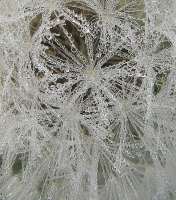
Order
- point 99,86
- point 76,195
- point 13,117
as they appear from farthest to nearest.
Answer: point 76,195
point 13,117
point 99,86

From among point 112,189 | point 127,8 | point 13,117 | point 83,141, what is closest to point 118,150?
point 83,141

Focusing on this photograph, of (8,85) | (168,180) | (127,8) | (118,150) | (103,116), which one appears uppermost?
(127,8)

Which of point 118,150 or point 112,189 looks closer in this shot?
point 118,150

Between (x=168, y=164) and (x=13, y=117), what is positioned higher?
(x=13, y=117)

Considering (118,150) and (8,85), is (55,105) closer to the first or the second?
(8,85)

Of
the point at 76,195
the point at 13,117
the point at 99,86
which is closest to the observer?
the point at 99,86

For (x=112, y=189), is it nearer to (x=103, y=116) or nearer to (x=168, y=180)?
(x=168, y=180)
